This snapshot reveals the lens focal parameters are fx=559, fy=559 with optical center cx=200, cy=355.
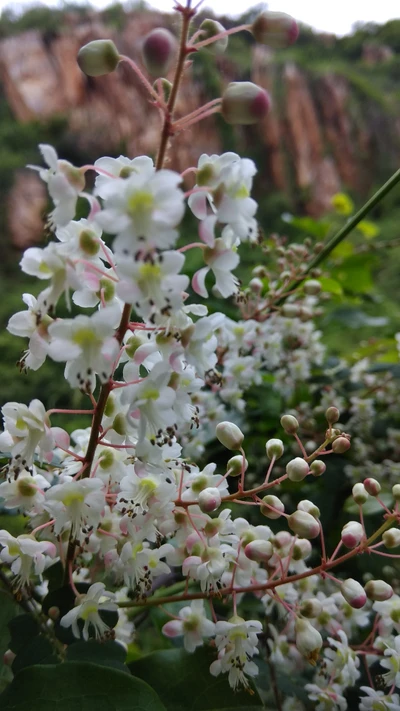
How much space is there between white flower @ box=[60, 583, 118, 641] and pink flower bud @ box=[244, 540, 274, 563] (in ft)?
0.36

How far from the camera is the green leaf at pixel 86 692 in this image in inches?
14.6

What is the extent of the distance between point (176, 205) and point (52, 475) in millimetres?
323

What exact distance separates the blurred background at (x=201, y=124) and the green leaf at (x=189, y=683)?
1.55m

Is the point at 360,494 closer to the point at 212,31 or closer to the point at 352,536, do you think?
the point at 352,536

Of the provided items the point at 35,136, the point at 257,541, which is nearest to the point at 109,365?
the point at 257,541

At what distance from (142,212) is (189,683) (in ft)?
1.18

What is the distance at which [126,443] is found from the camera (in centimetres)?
40

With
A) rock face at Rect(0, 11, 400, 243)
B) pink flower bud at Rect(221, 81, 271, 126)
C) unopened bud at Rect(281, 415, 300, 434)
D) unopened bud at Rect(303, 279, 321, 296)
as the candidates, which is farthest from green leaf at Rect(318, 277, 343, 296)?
rock face at Rect(0, 11, 400, 243)

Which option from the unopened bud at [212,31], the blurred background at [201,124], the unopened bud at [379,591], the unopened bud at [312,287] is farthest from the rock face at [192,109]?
the unopened bud at [379,591]

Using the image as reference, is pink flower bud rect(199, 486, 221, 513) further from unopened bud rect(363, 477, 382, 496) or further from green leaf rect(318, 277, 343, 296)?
Answer: green leaf rect(318, 277, 343, 296)

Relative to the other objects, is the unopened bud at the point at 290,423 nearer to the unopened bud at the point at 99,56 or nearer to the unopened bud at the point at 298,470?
the unopened bud at the point at 298,470

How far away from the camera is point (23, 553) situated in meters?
0.41

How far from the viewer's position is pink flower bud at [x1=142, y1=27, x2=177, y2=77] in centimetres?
33

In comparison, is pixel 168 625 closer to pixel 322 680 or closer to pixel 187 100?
pixel 322 680
